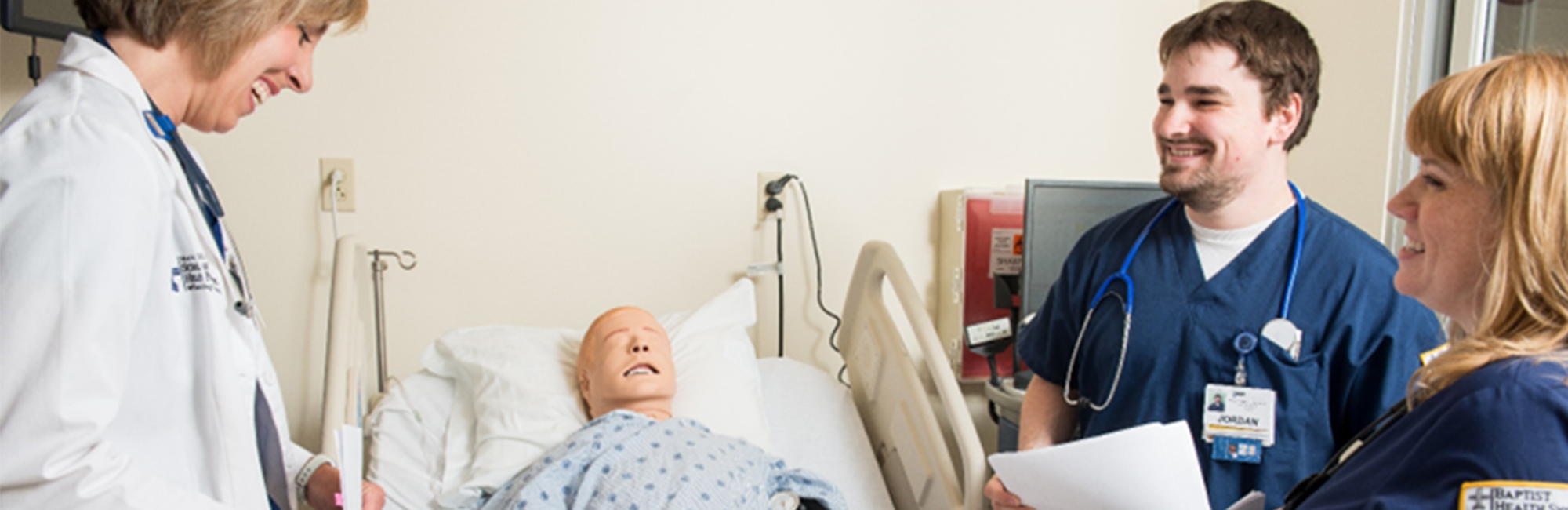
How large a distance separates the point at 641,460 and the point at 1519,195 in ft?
4.14

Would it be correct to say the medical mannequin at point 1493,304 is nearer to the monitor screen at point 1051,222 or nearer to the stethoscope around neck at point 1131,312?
the stethoscope around neck at point 1131,312

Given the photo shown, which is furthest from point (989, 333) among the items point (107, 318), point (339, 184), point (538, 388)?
point (107, 318)

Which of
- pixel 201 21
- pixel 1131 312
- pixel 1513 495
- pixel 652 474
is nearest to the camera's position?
pixel 1513 495

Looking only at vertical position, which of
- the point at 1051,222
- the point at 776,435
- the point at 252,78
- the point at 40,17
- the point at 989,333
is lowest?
the point at 776,435

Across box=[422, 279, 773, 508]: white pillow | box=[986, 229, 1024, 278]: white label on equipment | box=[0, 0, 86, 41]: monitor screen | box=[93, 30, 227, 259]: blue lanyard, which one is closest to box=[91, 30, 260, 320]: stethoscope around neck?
box=[93, 30, 227, 259]: blue lanyard

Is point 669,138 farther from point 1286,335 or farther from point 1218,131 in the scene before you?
point 1286,335

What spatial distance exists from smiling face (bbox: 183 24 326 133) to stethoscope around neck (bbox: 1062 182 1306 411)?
3.90ft

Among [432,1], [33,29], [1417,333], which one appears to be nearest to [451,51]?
[432,1]

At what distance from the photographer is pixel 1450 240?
30.1 inches

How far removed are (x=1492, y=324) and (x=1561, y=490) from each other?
142mm

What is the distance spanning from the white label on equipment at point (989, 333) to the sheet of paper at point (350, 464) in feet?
4.70

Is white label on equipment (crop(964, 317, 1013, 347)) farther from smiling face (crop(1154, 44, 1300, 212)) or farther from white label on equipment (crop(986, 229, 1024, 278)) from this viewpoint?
smiling face (crop(1154, 44, 1300, 212))

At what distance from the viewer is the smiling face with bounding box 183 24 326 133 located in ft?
3.14

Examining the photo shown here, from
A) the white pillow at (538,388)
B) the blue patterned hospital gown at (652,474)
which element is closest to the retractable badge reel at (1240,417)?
the blue patterned hospital gown at (652,474)
